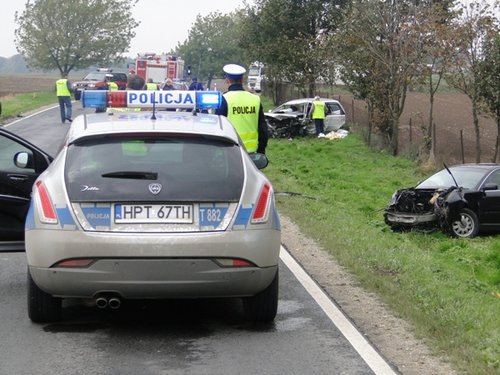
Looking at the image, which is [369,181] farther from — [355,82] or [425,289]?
[425,289]

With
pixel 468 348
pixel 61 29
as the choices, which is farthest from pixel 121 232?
pixel 61 29

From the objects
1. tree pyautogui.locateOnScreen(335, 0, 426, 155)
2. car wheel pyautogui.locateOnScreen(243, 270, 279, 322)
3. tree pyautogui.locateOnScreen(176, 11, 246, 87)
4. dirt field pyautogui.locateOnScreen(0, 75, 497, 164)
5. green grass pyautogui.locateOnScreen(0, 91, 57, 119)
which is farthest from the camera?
tree pyautogui.locateOnScreen(176, 11, 246, 87)

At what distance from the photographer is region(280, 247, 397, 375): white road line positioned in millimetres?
6250

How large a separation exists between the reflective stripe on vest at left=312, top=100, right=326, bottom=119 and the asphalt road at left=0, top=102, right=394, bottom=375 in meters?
26.1

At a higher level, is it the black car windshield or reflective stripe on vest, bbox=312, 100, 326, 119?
the black car windshield

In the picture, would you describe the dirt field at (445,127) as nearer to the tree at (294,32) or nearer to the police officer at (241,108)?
the tree at (294,32)

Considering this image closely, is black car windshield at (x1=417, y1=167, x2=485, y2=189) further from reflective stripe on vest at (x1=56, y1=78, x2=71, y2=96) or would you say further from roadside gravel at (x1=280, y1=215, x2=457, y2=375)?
reflective stripe on vest at (x1=56, y1=78, x2=71, y2=96)

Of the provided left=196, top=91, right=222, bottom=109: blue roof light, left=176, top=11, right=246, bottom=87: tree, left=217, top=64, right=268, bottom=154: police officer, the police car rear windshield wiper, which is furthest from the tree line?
left=176, top=11, right=246, bottom=87: tree

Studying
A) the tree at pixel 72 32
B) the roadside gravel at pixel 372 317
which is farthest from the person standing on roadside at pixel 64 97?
the tree at pixel 72 32

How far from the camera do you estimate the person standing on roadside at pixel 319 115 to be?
34.3 m

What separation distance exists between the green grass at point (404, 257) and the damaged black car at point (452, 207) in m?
0.25

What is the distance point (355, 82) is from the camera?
33.0 metres

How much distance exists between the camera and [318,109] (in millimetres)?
34312

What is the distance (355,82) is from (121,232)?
89.0 feet
